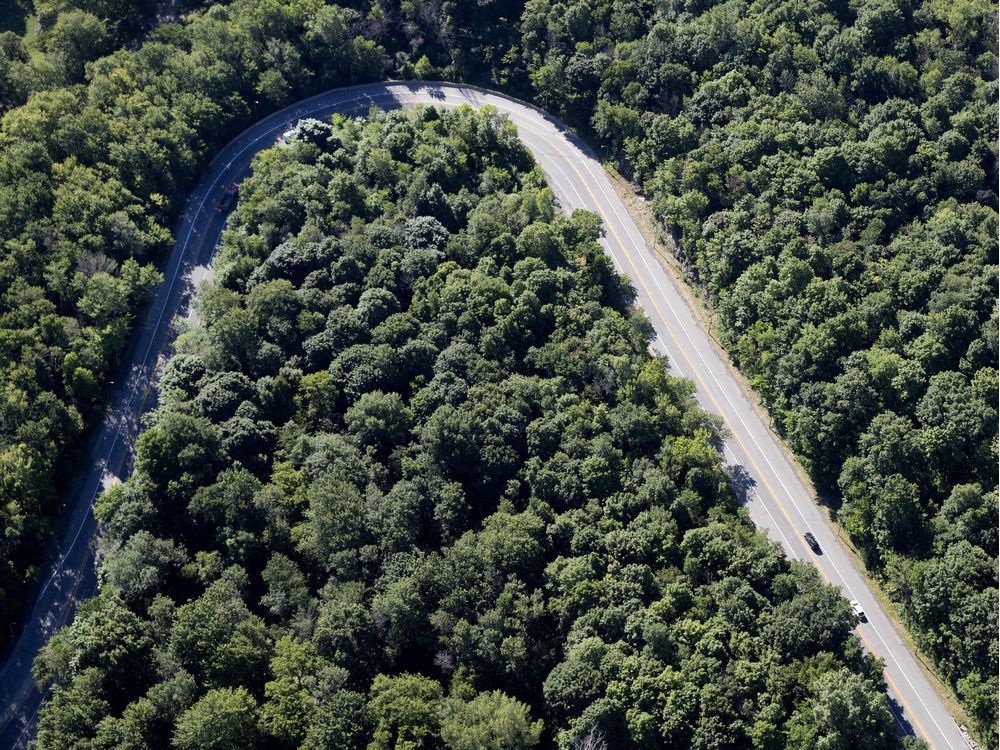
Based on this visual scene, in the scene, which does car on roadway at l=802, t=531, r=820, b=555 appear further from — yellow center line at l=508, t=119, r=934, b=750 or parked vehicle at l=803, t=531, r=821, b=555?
yellow center line at l=508, t=119, r=934, b=750

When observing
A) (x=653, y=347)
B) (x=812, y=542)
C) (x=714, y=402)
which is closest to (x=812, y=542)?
(x=812, y=542)

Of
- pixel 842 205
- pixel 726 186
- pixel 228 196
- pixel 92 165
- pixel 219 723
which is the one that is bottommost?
pixel 219 723

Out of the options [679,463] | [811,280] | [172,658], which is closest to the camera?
[172,658]

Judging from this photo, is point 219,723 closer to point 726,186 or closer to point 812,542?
point 812,542

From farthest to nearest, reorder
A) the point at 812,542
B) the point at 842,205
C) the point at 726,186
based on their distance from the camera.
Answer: the point at 726,186
the point at 842,205
the point at 812,542

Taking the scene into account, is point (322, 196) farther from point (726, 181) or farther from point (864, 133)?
point (864, 133)

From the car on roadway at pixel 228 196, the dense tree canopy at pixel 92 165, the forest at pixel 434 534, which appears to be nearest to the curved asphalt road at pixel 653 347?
the car on roadway at pixel 228 196

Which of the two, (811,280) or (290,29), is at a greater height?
(290,29)

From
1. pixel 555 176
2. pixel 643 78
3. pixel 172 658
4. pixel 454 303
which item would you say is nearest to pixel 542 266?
pixel 454 303
